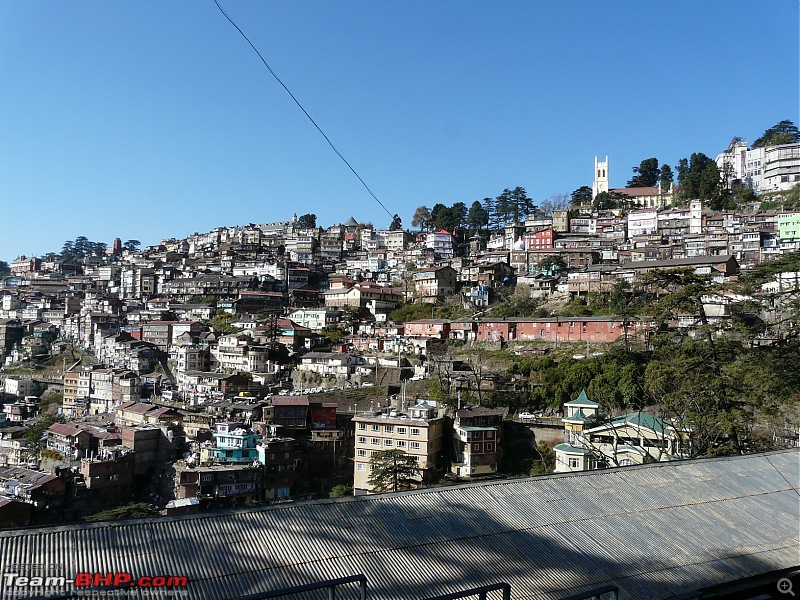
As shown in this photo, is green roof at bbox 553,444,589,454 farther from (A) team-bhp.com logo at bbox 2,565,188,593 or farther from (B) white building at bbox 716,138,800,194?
(B) white building at bbox 716,138,800,194

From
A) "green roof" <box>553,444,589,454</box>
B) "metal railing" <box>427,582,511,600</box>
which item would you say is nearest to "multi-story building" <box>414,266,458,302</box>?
"green roof" <box>553,444,589,454</box>

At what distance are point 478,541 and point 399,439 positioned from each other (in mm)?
14059

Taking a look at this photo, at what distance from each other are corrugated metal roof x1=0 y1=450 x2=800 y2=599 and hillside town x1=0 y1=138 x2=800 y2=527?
5.49 metres

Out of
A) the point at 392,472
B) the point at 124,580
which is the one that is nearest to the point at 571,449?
the point at 392,472

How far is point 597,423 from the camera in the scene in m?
19.7

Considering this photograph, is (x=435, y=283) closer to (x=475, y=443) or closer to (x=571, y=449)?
(x=475, y=443)

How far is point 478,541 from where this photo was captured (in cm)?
580

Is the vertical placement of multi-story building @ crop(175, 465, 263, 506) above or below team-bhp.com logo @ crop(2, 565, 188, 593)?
below

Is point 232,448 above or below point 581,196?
below

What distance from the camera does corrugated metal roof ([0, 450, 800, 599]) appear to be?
4.79 m

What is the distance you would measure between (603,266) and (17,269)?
2634 inches

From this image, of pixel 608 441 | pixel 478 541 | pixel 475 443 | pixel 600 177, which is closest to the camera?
pixel 478 541

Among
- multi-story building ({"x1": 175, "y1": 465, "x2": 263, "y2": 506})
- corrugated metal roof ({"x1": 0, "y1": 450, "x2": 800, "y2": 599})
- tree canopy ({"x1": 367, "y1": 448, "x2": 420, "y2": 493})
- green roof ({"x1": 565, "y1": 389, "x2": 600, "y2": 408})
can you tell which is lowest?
multi-story building ({"x1": 175, "y1": 465, "x2": 263, "y2": 506})

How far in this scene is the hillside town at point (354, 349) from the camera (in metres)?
19.4
